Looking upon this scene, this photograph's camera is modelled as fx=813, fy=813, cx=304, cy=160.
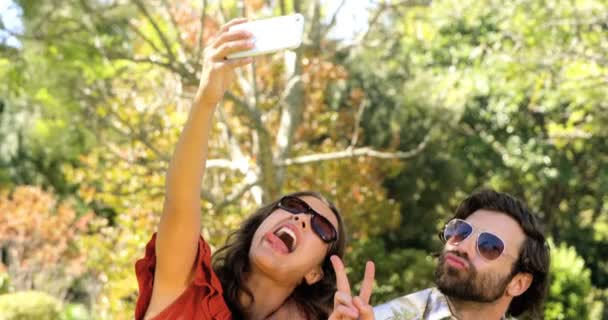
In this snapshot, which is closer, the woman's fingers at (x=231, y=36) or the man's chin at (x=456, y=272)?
the woman's fingers at (x=231, y=36)

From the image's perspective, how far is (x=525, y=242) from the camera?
253 centimetres

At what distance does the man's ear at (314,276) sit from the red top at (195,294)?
306mm

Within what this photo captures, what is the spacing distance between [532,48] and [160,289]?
8197mm

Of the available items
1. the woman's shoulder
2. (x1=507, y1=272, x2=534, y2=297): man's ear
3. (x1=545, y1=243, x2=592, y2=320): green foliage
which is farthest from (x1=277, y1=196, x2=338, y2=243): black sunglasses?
(x1=545, y1=243, x2=592, y2=320): green foliage

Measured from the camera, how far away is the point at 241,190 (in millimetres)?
8430

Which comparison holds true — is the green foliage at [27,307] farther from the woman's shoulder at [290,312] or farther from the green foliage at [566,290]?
the woman's shoulder at [290,312]

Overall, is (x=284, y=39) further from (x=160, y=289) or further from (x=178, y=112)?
(x=178, y=112)

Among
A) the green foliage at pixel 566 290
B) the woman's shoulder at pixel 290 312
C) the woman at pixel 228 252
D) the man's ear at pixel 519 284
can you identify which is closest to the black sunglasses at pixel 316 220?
the woman at pixel 228 252

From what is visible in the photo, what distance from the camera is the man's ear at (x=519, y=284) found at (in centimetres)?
250

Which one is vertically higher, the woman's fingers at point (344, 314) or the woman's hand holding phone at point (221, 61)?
the woman's hand holding phone at point (221, 61)

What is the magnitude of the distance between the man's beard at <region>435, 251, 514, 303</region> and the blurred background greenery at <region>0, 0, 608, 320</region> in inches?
209

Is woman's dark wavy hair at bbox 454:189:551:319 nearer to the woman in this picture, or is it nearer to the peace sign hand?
the woman

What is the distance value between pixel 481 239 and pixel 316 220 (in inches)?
19.6

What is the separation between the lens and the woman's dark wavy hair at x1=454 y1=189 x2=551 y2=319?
2518 mm
